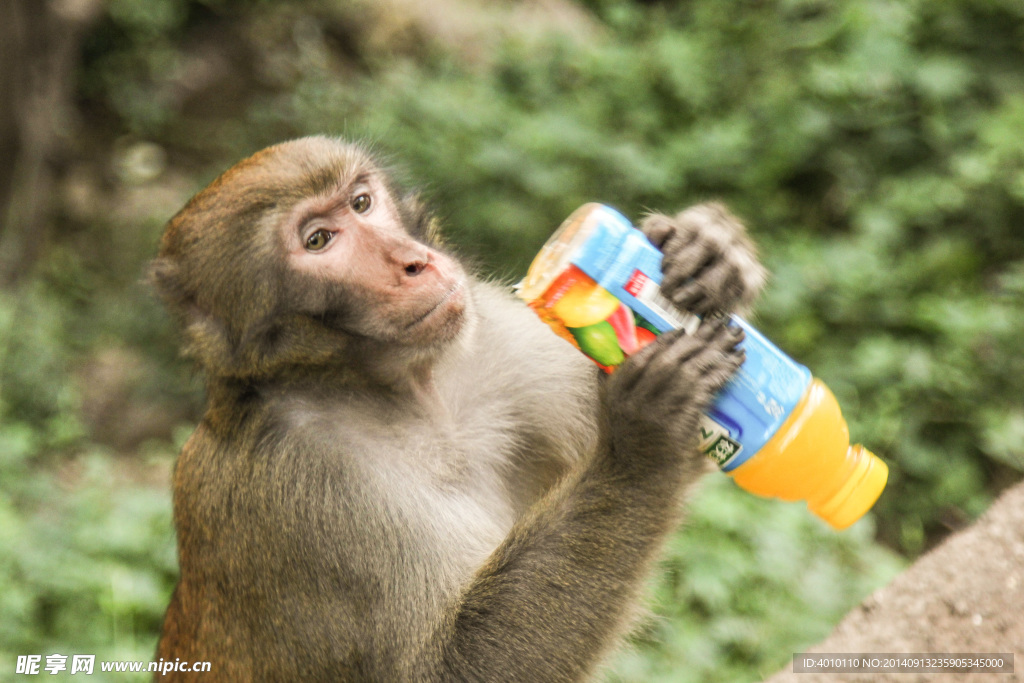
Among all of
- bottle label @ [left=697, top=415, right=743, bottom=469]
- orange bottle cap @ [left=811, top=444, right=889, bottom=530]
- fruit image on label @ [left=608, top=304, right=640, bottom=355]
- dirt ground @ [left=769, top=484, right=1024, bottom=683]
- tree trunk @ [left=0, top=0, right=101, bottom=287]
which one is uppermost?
fruit image on label @ [left=608, top=304, right=640, bottom=355]

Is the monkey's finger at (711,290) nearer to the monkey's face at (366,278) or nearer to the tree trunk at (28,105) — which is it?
the monkey's face at (366,278)

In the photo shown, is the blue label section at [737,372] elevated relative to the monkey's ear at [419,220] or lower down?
elevated

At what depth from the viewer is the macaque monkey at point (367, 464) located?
2410 mm

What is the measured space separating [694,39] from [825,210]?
165 centimetres

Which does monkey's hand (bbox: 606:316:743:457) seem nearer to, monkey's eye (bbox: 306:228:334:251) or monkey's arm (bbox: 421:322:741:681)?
monkey's arm (bbox: 421:322:741:681)

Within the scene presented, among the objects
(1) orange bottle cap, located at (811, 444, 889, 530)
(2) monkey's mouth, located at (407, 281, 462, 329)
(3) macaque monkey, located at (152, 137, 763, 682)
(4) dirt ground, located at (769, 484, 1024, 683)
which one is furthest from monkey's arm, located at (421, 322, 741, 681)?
(4) dirt ground, located at (769, 484, 1024, 683)

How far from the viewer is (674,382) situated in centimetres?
226

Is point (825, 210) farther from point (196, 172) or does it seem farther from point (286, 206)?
point (196, 172)

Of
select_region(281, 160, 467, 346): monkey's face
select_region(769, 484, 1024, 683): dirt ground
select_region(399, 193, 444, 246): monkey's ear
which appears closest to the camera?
select_region(281, 160, 467, 346): monkey's face

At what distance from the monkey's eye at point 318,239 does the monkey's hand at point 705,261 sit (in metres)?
0.83

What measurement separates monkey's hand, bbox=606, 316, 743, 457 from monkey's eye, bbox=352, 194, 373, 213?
34.0 inches

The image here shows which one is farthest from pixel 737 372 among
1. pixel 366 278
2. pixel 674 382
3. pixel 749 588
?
pixel 749 588

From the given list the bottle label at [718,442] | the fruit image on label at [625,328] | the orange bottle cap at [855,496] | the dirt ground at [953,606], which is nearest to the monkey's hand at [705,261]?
the fruit image on label at [625,328]

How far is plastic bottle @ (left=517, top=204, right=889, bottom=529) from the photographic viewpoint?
2236 millimetres
